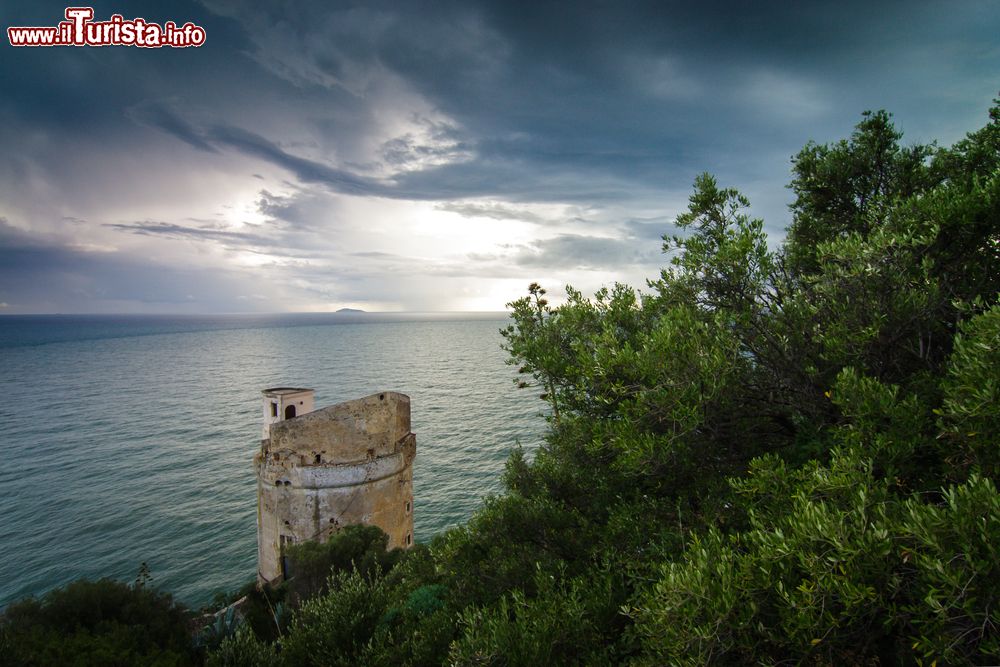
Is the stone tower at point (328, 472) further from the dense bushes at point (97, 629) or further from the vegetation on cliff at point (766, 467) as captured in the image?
the vegetation on cliff at point (766, 467)

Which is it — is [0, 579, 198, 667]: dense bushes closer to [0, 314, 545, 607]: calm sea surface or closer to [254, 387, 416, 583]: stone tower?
[254, 387, 416, 583]: stone tower

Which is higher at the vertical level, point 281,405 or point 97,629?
point 281,405

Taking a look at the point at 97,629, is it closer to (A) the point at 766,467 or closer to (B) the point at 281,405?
(B) the point at 281,405

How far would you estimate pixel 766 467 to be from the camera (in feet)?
22.2

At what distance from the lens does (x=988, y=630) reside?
429 centimetres

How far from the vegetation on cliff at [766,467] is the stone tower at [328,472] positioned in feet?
25.6

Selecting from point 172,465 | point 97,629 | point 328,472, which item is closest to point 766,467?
point 328,472

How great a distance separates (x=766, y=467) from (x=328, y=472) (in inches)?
761

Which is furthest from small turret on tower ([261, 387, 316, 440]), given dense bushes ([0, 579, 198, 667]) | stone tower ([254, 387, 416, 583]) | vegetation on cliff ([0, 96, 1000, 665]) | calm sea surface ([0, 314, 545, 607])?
vegetation on cliff ([0, 96, 1000, 665])

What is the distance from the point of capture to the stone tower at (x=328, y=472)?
70.1ft

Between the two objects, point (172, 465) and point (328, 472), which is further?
point (172, 465)

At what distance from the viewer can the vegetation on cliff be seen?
4977mm

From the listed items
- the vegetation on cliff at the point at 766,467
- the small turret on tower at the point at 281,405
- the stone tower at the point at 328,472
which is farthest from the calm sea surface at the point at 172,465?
the vegetation on cliff at the point at 766,467

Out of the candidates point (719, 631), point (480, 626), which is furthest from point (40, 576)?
point (719, 631)
